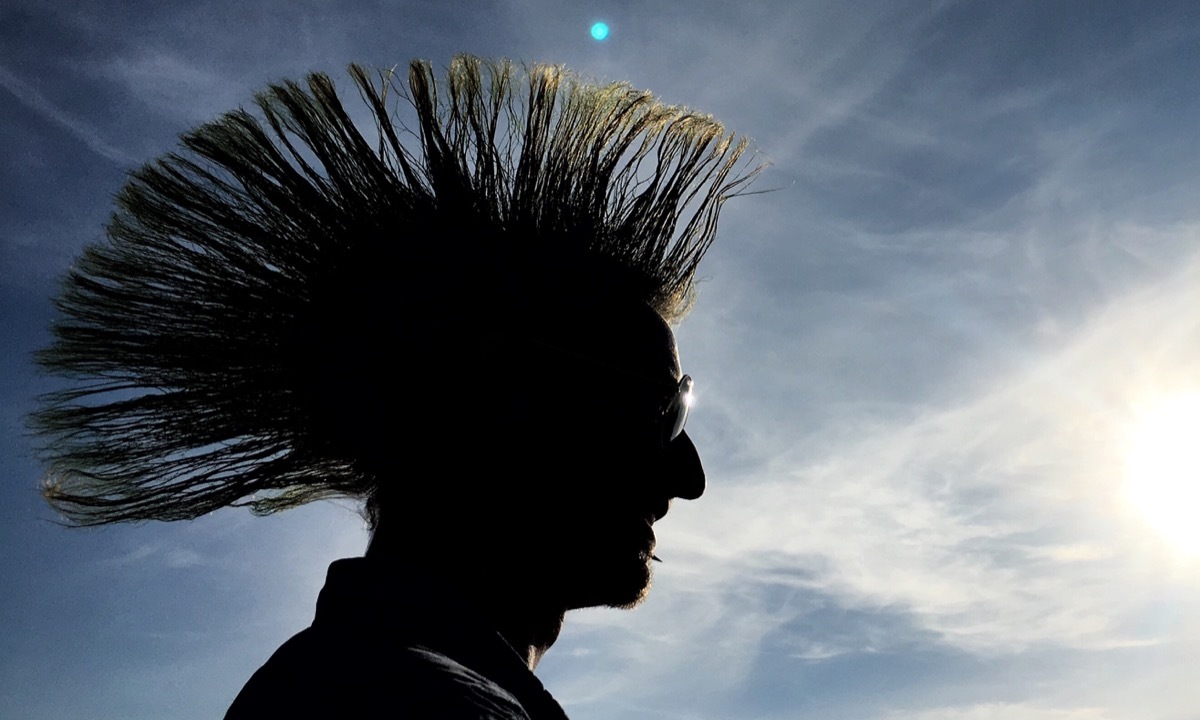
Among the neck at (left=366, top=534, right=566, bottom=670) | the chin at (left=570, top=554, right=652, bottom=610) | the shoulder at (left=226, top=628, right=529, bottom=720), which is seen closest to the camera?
the shoulder at (left=226, top=628, right=529, bottom=720)

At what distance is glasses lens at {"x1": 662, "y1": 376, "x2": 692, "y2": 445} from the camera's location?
309 cm

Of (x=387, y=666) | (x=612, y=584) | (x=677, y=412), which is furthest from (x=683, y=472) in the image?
(x=387, y=666)

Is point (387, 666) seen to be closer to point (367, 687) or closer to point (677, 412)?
point (367, 687)

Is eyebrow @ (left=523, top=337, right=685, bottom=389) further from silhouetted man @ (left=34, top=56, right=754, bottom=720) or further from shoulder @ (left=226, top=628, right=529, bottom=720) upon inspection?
shoulder @ (left=226, top=628, right=529, bottom=720)

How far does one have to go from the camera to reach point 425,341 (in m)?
3.04

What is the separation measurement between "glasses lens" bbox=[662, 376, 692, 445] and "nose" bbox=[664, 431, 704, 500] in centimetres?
4

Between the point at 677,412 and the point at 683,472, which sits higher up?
the point at 677,412

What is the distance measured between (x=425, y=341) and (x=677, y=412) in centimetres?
97

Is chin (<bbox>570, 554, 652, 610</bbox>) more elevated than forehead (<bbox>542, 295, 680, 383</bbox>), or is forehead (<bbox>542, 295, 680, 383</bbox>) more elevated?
forehead (<bbox>542, 295, 680, 383</bbox>)

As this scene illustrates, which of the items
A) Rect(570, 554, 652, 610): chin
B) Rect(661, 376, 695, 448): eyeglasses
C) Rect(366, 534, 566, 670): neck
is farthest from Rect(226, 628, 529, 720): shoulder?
Rect(661, 376, 695, 448): eyeglasses

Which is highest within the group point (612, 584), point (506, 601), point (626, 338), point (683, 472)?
point (626, 338)

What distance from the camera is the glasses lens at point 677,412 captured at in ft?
10.1

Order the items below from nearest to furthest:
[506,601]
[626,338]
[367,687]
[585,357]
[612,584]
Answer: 1. [367,687]
2. [506,601]
3. [612,584]
4. [585,357]
5. [626,338]

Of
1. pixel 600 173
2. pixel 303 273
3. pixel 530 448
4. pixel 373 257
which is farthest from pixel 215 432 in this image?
pixel 600 173
